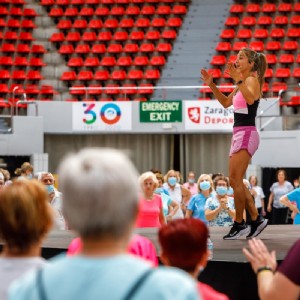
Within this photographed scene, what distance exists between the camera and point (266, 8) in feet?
65.9

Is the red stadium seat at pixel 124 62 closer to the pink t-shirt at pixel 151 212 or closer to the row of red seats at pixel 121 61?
the row of red seats at pixel 121 61

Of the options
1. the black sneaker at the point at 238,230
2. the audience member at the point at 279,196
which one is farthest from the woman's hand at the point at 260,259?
the audience member at the point at 279,196

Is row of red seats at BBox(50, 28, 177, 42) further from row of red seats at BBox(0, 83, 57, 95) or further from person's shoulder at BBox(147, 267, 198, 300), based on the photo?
person's shoulder at BBox(147, 267, 198, 300)

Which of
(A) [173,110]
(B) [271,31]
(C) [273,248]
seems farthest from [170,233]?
(B) [271,31]

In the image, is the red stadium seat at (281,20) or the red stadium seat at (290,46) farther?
the red stadium seat at (281,20)

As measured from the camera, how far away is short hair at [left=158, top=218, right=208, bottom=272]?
8.16 ft

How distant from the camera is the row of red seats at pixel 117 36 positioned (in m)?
20.0

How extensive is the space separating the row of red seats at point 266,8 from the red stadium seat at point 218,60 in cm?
181

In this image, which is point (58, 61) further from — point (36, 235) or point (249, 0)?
point (36, 235)

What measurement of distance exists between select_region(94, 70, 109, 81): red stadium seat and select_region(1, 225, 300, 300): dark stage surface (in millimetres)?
12660

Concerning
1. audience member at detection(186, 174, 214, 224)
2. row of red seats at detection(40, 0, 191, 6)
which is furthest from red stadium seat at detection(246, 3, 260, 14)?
audience member at detection(186, 174, 214, 224)

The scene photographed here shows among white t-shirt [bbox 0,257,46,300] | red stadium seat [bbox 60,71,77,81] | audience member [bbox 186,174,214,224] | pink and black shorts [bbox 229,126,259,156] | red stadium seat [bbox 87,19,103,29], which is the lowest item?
audience member [bbox 186,174,214,224]

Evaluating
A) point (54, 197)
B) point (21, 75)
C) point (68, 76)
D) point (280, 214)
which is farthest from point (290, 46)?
point (54, 197)

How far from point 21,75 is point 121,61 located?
2.43 meters
